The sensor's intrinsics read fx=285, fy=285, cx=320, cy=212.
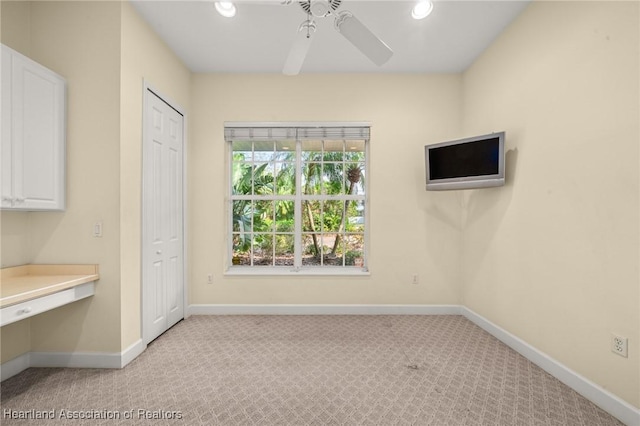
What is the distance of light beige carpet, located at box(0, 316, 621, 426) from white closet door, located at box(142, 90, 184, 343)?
331 mm

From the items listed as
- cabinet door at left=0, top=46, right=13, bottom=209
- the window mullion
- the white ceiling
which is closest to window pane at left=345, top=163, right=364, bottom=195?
the window mullion

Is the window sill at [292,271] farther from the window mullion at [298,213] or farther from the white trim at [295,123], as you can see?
the white trim at [295,123]

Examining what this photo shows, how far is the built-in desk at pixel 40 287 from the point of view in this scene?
171cm

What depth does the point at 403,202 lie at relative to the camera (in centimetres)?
355

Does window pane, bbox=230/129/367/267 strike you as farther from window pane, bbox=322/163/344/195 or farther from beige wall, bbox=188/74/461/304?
beige wall, bbox=188/74/461/304

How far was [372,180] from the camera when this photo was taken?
3557 mm

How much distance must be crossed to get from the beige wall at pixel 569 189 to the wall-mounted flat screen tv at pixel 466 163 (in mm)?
176

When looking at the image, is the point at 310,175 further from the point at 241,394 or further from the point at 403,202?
the point at 241,394

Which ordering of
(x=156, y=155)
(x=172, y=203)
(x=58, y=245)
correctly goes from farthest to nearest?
(x=172, y=203), (x=156, y=155), (x=58, y=245)

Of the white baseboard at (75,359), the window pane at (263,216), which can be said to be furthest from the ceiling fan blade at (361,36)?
the white baseboard at (75,359)

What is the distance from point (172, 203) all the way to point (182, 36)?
5.50 feet

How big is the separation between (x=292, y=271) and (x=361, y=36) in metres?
2.72

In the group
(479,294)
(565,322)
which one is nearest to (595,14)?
(565,322)

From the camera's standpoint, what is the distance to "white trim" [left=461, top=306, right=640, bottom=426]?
1703 millimetres
